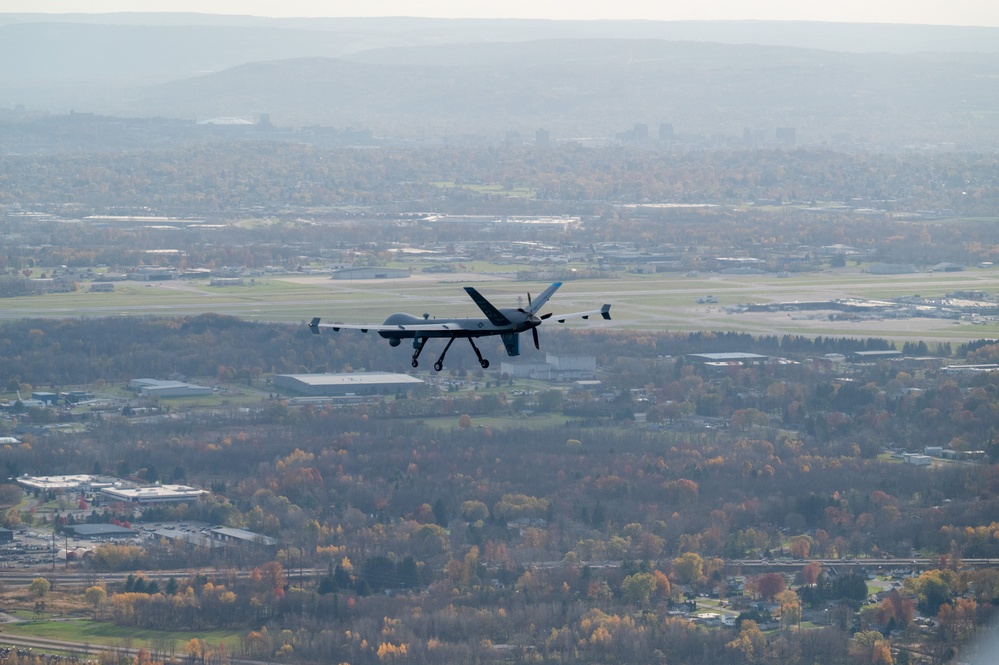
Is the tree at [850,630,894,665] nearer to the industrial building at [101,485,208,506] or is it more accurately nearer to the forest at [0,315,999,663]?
the forest at [0,315,999,663]

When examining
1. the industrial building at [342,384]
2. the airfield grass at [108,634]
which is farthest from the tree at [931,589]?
the industrial building at [342,384]

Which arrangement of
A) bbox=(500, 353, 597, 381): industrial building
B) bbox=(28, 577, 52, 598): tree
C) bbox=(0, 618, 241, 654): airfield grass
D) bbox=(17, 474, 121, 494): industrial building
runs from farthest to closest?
bbox=(500, 353, 597, 381): industrial building → bbox=(17, 474, 121, 494): industrial building → bbox=(28, 577, 52, 598): tree → bbox=(0, 618, 241, 654): airfield grass

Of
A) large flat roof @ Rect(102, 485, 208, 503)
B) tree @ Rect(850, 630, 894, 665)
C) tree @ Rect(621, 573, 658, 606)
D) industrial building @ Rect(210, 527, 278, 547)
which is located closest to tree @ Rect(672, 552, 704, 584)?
tree @ Rect(621, 573, 658, 606)

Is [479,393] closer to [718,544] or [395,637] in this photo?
[718,544]

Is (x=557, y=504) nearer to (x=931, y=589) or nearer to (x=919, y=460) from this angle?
(x=931, y=589)

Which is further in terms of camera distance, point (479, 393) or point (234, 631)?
point (479, 393)

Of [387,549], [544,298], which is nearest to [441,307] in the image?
[387,549]
